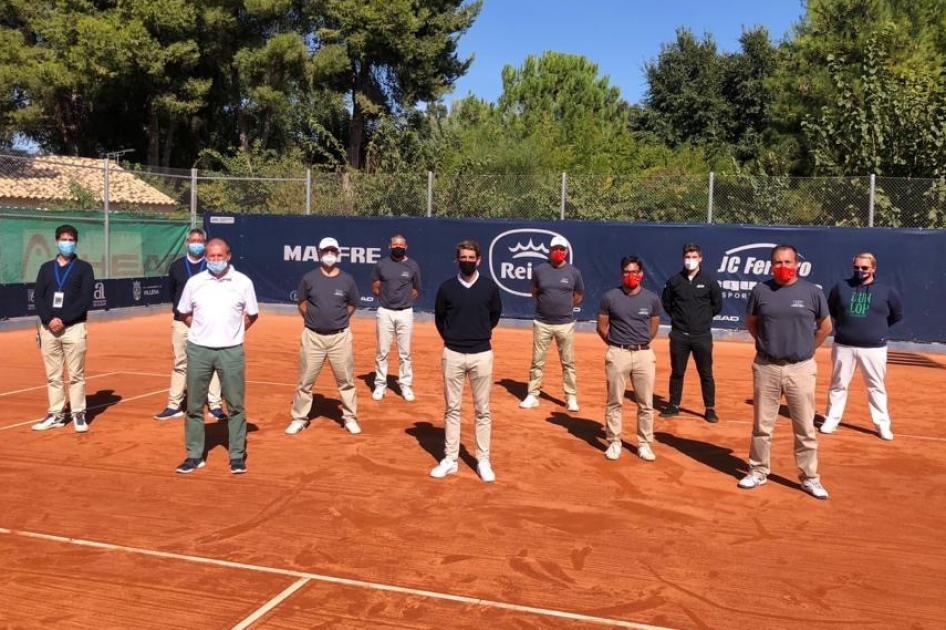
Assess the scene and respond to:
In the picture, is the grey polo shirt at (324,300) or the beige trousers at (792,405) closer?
the beige trousers at (792,405)

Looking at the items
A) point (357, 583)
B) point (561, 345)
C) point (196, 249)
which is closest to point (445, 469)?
point (357, 583)

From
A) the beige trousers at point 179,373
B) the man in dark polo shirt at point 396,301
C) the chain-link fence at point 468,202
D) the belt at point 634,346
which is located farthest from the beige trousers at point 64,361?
the chain-link fence at point 468,202

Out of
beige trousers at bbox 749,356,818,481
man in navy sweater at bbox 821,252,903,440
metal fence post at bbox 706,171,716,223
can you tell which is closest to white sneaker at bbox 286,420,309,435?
beige trousers at bbox 749,356,818,481

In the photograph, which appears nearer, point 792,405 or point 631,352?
point 792,405

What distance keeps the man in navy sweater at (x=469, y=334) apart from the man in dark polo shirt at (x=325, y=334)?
1.97 meters

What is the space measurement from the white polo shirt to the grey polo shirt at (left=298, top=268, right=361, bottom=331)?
1423mm

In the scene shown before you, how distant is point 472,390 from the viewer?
7.43 m

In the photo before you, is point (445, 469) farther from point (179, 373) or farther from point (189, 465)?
point (179, 373)

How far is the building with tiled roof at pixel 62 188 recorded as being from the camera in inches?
1059

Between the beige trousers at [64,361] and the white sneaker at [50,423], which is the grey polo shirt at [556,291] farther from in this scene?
the white sneaker at [50,423]

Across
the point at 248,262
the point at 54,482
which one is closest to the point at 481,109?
the point at 248,262

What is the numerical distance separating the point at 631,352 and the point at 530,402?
278 cm

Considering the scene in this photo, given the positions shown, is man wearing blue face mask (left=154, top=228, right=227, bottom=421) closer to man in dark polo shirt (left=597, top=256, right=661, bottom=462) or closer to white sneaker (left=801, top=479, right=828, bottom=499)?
man in dark polo shirt (left=597, top=256, right=661, bottom=462)

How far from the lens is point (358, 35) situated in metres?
39.3
